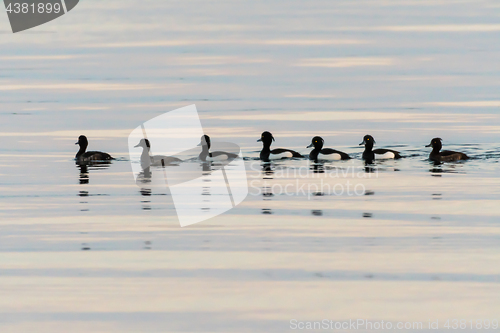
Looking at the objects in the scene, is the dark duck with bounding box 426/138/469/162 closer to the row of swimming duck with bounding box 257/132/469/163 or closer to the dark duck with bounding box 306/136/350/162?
the row of swimming duck with bounding box 257/132/469/163

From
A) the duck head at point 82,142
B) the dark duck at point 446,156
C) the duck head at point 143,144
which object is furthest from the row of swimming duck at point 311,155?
the duck head at point 143,144

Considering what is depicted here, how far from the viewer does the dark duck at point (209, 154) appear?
2016cm

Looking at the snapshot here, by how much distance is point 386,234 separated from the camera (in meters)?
11.2

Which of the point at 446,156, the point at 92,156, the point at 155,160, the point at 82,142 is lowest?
the point at 446,156

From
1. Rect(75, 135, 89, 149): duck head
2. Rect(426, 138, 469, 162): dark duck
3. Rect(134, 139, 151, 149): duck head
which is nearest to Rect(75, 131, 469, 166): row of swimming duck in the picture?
Rect(426, 138, 469, 162): dark duck

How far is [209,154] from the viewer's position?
2091 centimetres

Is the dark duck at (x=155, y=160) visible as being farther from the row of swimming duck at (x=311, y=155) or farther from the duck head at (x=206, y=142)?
the duck head at (x=206, y=142)

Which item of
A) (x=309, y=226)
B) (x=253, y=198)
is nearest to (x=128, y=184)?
(x=253, y=198)

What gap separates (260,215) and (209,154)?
8.28 metres

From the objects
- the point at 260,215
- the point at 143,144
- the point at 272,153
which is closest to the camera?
the point at 260,215

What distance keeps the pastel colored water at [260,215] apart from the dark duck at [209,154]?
69 centimetres

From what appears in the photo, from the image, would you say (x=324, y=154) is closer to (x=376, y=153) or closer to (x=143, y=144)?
(x=376, y=153)

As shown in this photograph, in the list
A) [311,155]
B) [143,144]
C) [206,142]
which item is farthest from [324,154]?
[143,144]

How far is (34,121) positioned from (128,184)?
39.9 feet
